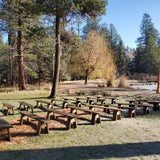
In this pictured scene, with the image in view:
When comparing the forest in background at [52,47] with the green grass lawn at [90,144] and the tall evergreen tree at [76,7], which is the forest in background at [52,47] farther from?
the green grass lawn at [90,144]

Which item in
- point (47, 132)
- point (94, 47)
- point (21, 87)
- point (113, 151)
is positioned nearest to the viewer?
point (113, 151)

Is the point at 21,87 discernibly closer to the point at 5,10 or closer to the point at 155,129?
the point at 5,10

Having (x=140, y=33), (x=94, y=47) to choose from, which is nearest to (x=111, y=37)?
(x=140, y=33)

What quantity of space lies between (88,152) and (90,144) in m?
0.45

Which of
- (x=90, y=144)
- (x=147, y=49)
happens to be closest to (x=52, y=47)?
(x=90, y=144)

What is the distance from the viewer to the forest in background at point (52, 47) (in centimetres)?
1285

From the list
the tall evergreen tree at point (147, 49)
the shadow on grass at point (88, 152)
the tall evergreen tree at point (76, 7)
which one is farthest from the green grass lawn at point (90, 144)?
the tall evergreen tree at point (147, 49)

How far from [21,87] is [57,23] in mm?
8573

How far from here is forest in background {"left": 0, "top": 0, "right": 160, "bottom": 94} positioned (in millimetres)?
12852

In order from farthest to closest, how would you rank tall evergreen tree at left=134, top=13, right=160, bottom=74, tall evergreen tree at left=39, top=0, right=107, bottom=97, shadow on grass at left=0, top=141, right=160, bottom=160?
tall evergreen tree at left=134, top=13, right=160, bottom=74 < tall evergreen tree at left=39, top=0, right=107, bottom=97 < shadow on grass at left=0, top=141, right=160, bottom=160

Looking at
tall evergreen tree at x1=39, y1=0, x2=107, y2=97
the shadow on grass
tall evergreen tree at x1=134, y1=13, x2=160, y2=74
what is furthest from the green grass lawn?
tall evergreen tree at x1=134, y1=13, x2=160, y2=74

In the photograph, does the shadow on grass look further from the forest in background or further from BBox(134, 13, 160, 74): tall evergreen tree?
BBox(134, 13, 160, 74): tall evergreen tree

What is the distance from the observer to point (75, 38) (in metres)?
12.9

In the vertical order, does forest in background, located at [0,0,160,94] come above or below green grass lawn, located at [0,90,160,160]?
above
